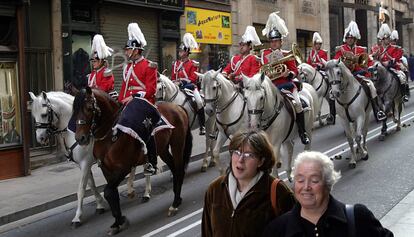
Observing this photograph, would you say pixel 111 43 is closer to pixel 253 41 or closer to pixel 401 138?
pixel 253 41

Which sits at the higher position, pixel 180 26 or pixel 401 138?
pixel 180 26

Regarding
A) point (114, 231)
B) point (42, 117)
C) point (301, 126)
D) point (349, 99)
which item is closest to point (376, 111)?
point (349, 99)

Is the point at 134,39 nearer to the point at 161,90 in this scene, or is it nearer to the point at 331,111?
the point at 161,90

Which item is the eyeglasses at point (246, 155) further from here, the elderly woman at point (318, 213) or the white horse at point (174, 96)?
the white horse at point (174, 96)

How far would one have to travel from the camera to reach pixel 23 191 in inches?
418

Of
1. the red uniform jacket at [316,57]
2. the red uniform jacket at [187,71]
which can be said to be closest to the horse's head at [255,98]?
the red uniform jacket at [187,71]

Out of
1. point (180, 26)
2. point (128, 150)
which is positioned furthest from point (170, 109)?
point (180, 26)

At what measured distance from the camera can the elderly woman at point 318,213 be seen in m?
2.90

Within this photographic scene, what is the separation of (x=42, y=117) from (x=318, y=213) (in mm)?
6492

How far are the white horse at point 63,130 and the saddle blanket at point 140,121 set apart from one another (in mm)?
1128

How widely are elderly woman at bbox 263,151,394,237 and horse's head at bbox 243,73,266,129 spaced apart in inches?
206

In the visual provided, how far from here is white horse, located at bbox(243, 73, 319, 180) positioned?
833 centimetres

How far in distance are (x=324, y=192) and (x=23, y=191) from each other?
8.85 metres

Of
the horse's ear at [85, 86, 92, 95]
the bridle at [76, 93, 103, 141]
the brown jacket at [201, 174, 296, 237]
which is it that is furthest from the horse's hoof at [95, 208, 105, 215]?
the brown jacket at [201, 174, 296, 237]
